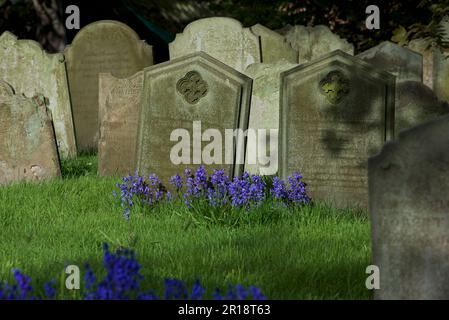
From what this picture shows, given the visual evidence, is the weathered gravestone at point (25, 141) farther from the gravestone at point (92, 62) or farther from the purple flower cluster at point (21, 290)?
the purple flower cluster at point (21, 290)

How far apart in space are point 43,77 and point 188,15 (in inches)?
308

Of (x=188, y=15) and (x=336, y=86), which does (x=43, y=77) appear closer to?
(x=336, y=86)

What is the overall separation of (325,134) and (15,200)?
2.73 meters

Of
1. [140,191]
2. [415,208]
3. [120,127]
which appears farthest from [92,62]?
[415,208]

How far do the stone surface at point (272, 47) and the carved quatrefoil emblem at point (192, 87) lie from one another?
372 cm

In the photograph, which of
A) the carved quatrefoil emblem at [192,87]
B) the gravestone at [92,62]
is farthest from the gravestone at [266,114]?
the gravestone at [92,62]

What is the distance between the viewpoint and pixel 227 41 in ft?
36.7

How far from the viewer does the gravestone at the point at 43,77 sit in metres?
11.5

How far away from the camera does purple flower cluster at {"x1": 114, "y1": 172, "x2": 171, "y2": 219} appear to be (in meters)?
7.48

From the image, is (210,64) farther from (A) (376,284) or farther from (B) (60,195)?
(A) (376,284)

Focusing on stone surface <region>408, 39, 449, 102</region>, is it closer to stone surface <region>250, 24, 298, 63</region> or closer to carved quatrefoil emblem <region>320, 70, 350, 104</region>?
stone surface <region>250, 24, 298, 63</region>

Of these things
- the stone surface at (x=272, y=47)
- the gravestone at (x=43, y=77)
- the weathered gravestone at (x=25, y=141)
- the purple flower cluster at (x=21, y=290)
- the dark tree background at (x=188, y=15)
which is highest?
the dark tree background at (x=188, y=15)

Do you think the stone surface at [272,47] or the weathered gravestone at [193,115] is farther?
the stone surface at [272,47]
